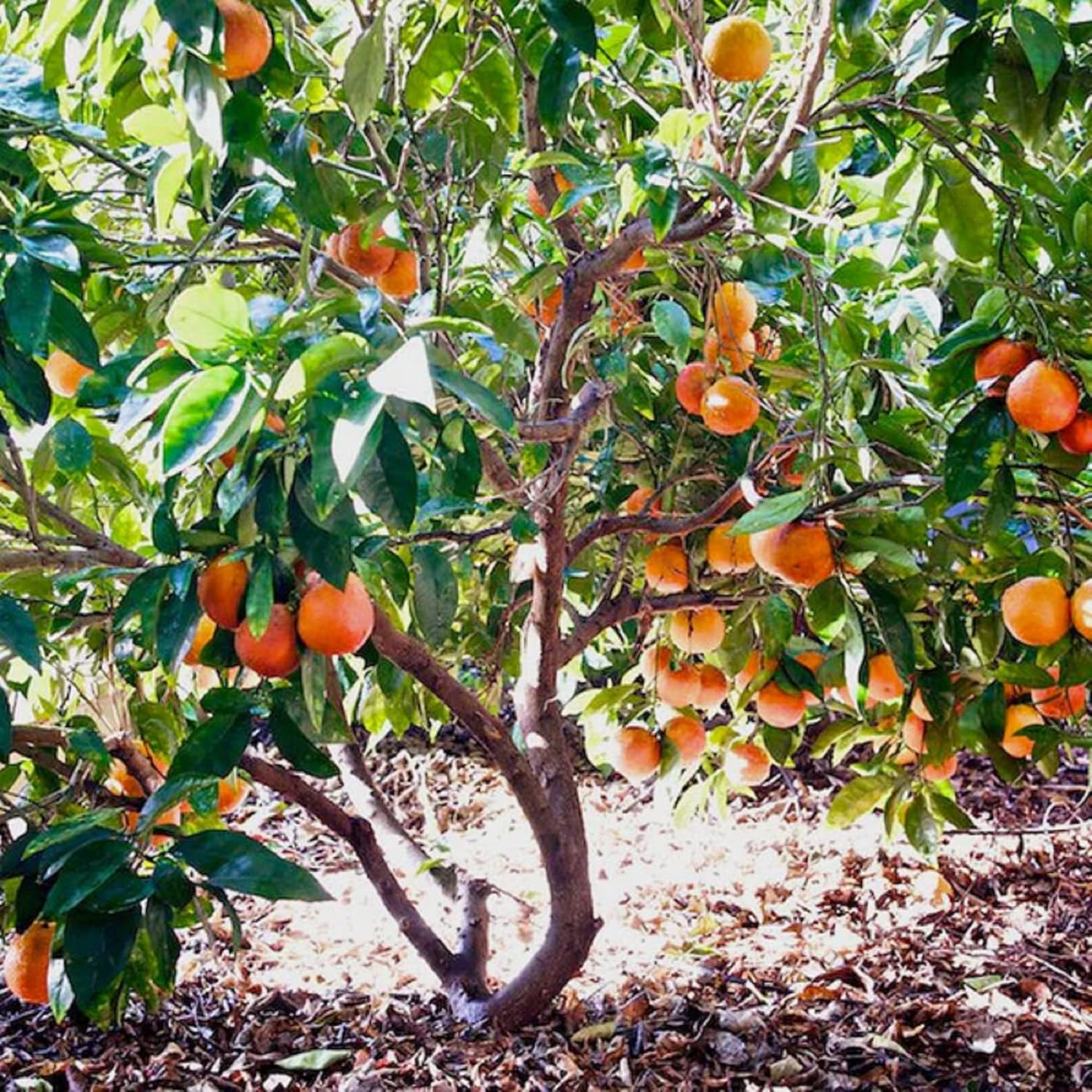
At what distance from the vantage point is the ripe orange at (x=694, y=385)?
165cm

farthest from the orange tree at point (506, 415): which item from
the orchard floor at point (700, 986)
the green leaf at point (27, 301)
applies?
the orchard floor at point (700, 986)

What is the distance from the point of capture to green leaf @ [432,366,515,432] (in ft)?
2.69

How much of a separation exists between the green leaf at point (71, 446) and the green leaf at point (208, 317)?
46cm

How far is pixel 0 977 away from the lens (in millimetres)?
2461

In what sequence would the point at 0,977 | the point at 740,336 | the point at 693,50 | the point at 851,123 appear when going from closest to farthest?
the point at 693,50
the point at 740,336
the point at 851,123
the point at 0,977

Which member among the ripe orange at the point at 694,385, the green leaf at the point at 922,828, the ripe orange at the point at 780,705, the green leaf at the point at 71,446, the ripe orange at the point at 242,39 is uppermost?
the ripe orange at the point at 242,39

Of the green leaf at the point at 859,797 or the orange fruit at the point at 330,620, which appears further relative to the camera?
the green leaf at the point at 859,797

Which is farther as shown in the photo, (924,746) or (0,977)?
(0,977)

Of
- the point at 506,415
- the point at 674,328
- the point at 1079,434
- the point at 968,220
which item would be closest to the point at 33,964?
the point at 506,415

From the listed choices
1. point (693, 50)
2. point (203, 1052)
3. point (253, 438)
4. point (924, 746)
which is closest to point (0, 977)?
point (203, 1052)

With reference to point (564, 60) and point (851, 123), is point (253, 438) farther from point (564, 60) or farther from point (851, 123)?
point (851, 123)

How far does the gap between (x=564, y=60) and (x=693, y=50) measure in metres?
0.14

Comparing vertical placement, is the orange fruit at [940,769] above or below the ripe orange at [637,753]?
below

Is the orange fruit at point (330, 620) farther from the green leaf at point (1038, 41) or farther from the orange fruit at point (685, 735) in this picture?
the orange fruit at point (685, 735)
